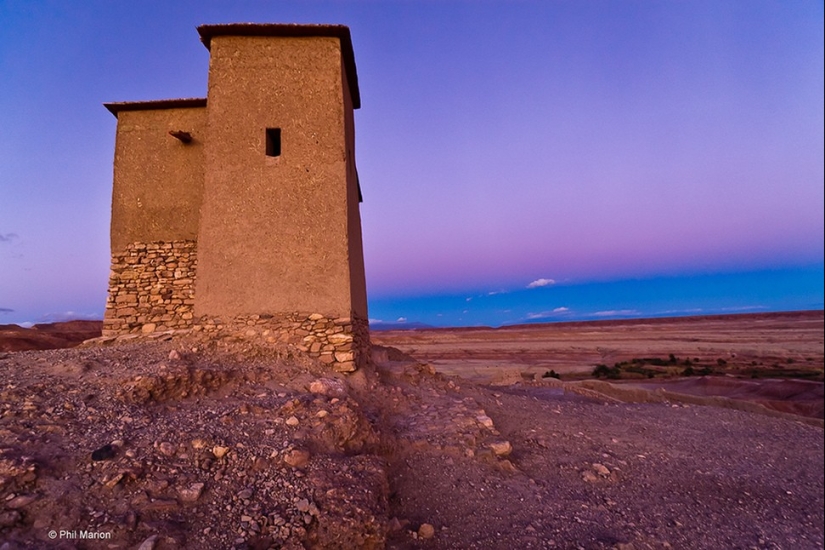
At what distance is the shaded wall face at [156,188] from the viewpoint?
8.79 metres

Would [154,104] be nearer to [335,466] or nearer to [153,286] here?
[153,286]

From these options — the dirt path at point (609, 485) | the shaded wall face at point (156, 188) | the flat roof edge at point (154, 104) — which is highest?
Answer: the flat roof edge at point (154, 104)

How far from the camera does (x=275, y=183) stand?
7.56 m

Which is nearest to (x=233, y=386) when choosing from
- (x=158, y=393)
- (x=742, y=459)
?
(x=158, y=393)

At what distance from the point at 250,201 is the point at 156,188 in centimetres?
286

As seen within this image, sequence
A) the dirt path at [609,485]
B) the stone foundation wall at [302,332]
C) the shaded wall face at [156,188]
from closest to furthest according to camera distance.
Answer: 1. the dirt path at [609,485]
2. the stone foundation wall at [302,332]
3. the shaded wall face at [156,188]

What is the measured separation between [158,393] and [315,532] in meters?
2.82

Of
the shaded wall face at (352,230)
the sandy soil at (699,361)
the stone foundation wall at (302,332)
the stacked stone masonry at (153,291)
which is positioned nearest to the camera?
the stone foundation wall at (302,332)

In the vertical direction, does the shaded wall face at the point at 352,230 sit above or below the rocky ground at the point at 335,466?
above

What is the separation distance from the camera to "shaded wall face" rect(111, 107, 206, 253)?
8789mm

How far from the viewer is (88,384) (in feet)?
17.2

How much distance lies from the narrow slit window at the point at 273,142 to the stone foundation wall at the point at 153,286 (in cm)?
264

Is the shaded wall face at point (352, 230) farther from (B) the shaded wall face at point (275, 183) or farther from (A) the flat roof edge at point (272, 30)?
(A) the flat roof edge at point (272, 30)


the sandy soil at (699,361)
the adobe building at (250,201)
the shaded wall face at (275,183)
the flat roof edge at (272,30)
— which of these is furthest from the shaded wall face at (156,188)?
the sandy soil at (699,361)
